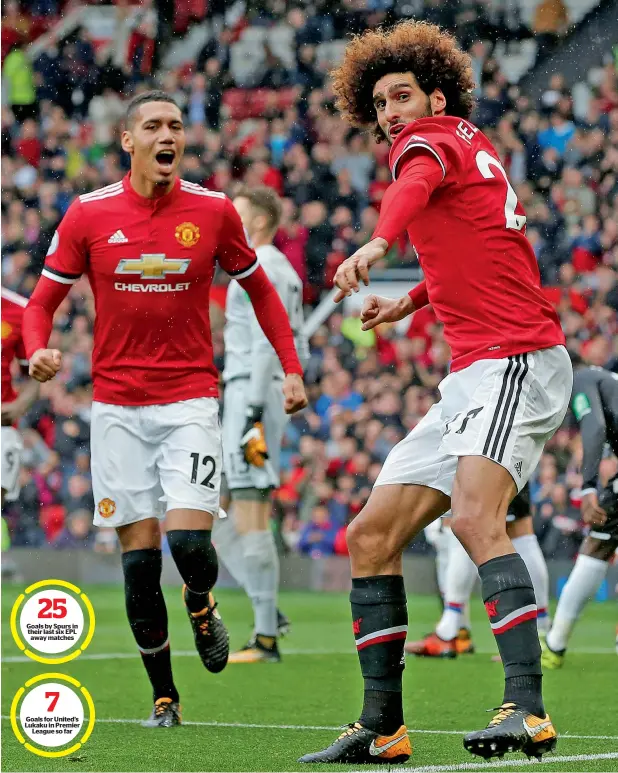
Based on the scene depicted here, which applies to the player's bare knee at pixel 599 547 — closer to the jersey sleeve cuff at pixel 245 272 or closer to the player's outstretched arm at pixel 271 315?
the player's outstretched arm at pixel 271 315

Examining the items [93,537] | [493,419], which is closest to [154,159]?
[493,419]

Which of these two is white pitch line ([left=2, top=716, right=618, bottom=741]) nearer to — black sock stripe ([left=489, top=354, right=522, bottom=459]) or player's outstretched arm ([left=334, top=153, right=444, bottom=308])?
black sock stripe ([left=489, top=354, right=522, bottom=459])

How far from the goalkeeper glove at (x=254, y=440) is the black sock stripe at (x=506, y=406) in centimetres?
387

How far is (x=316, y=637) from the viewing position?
1019cm

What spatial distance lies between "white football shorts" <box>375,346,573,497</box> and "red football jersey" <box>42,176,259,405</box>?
1432 millimetres

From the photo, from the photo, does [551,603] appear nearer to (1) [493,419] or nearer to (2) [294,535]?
(2) [294,535]

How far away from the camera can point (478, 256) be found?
15.3 feet

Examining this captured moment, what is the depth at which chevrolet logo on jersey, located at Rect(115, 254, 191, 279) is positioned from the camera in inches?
233

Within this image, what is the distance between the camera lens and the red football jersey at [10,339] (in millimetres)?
7605

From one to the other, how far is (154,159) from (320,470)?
9770 millimetres

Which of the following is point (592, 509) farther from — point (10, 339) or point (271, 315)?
point (10, 339)

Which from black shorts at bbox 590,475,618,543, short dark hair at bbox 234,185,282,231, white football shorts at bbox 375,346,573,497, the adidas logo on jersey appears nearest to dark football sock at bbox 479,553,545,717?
white football shorts at bbox 375,346,573,497

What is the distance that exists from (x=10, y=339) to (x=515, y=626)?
404 cm

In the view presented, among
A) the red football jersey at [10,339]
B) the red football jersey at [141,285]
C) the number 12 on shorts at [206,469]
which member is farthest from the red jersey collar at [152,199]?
the red football jersey at [10,339]
